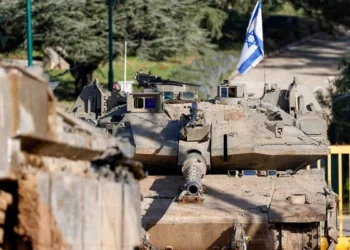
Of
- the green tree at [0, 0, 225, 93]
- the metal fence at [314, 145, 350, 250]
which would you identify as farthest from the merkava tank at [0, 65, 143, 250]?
the green tree at [0, 0, 225, 93]

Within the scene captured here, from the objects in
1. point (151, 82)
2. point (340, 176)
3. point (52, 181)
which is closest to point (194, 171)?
point (151, 82)

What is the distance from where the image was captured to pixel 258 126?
57.4ft

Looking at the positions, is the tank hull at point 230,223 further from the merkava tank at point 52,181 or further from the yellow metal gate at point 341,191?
the merkava tank at point 52,181

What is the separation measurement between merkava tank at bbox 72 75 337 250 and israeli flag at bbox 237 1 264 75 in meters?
5.44

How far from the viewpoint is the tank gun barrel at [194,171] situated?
15.2 m

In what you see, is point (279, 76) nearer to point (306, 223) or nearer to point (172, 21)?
point (172, 21)

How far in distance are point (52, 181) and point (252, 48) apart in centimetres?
1961

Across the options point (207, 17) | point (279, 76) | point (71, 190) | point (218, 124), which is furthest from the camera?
point (207, 17)

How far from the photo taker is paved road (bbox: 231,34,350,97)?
4297 centimetres

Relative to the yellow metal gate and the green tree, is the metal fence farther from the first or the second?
the green tree

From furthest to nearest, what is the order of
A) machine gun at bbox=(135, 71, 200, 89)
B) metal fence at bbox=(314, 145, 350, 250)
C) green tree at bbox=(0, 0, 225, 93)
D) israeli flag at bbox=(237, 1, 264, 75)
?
green tree at bbox=(0, 0, 225, 93)
israeli flag at bbox=(237, 1, 264, 75)
metal fence at bbox=(314, 145, 350, 250)
machine gun at bbox=(135, 71, 200, 89)

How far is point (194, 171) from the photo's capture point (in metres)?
15.8

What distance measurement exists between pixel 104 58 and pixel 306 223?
23.8 meters

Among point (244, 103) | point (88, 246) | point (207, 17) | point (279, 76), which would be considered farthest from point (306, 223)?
point (207, 17)
